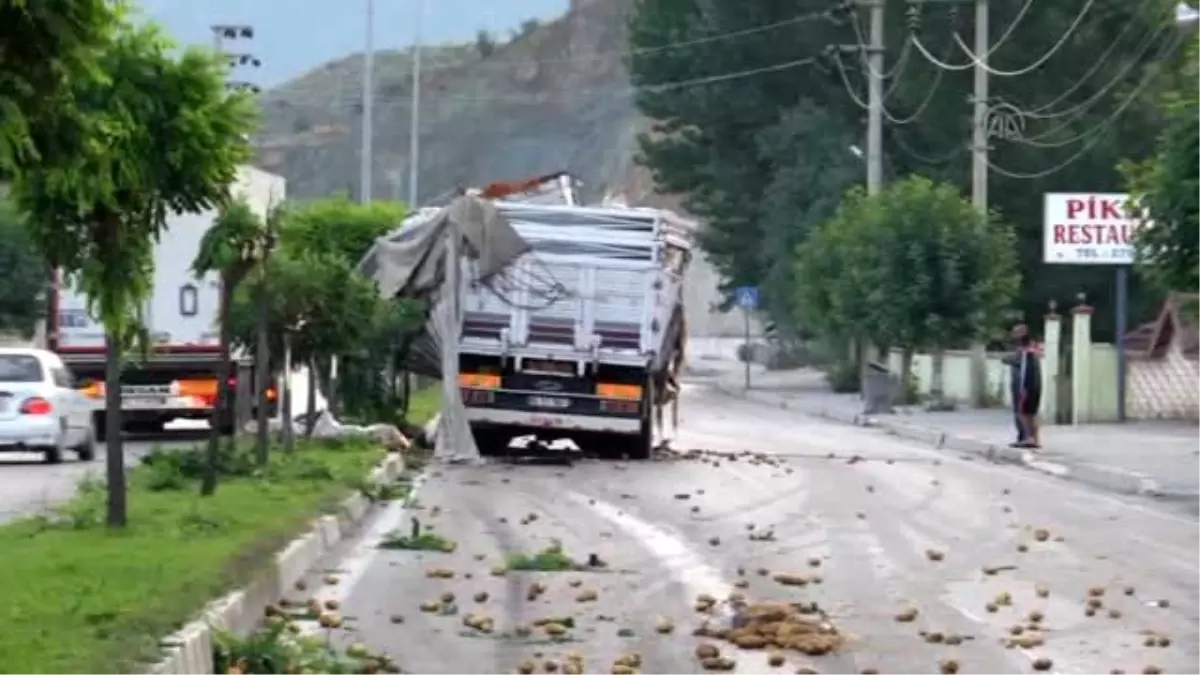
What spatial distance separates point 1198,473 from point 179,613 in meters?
21.1

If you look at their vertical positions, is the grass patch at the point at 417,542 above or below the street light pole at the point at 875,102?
below

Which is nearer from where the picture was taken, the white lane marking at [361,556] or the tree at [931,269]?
the white lane marking at [361,556]

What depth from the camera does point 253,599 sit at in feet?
49.1

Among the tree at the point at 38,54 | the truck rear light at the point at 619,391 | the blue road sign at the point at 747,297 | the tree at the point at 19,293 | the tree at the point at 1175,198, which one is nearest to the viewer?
the tree at the point at 38,54

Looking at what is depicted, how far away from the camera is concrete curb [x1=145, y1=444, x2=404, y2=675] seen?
11.7m

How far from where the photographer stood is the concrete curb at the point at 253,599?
1166 centimetres

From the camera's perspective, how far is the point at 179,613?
12.7 meters

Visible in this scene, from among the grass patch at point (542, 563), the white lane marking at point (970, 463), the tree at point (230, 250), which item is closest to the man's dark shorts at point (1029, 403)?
the white lane marking at point (970, 463)

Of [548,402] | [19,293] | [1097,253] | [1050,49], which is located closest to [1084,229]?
[1097,253]

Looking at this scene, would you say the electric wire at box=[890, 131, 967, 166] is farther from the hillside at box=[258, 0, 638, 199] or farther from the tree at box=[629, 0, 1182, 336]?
the hillside at box=[258, 0, 638, 199]

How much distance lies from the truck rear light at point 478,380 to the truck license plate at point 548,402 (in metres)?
0.49

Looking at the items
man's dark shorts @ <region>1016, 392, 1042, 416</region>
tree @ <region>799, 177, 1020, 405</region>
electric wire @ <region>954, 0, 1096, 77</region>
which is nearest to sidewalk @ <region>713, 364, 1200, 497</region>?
man's dark shorts @ <region>1016, 392, 1042, 416</region>

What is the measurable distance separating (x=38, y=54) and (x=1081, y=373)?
39649mm

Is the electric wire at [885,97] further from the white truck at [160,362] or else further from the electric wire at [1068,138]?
the white truck at [160,362]
